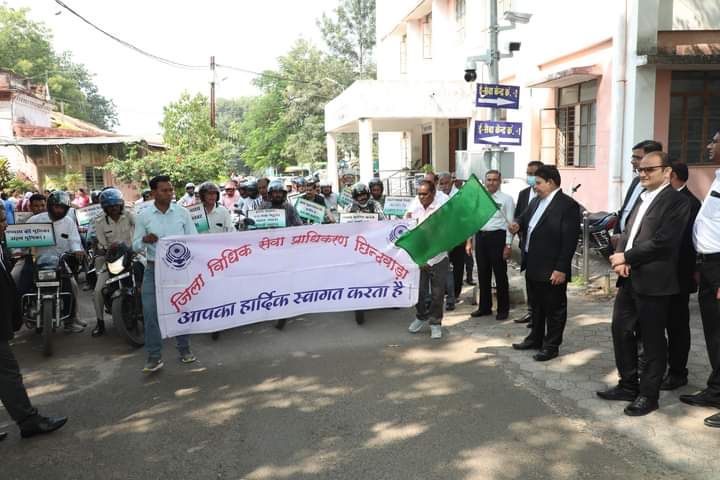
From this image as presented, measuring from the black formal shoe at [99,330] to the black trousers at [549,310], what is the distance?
5033 mm

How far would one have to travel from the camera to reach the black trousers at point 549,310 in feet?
18.3

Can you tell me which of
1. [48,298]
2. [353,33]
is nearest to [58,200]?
[48,298]

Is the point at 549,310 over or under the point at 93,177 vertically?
under

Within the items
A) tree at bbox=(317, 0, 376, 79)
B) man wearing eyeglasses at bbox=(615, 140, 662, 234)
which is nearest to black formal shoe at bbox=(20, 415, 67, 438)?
man wearing eyeglasses at bbox=(615, 140, 662, 234)

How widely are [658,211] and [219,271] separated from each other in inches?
161

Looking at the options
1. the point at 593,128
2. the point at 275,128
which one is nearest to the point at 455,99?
the point at 593,128

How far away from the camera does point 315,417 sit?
4500mm

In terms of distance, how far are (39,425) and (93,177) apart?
28105mm

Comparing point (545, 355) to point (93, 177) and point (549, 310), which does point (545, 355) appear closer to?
point (549, 310)

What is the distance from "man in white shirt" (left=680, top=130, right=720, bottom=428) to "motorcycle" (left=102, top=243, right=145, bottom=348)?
5400 mm

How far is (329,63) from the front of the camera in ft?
164

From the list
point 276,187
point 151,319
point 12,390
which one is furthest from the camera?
point 276,187

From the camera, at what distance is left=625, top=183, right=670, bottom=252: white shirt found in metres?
4.26

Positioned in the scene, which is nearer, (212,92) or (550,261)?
(550,261)
